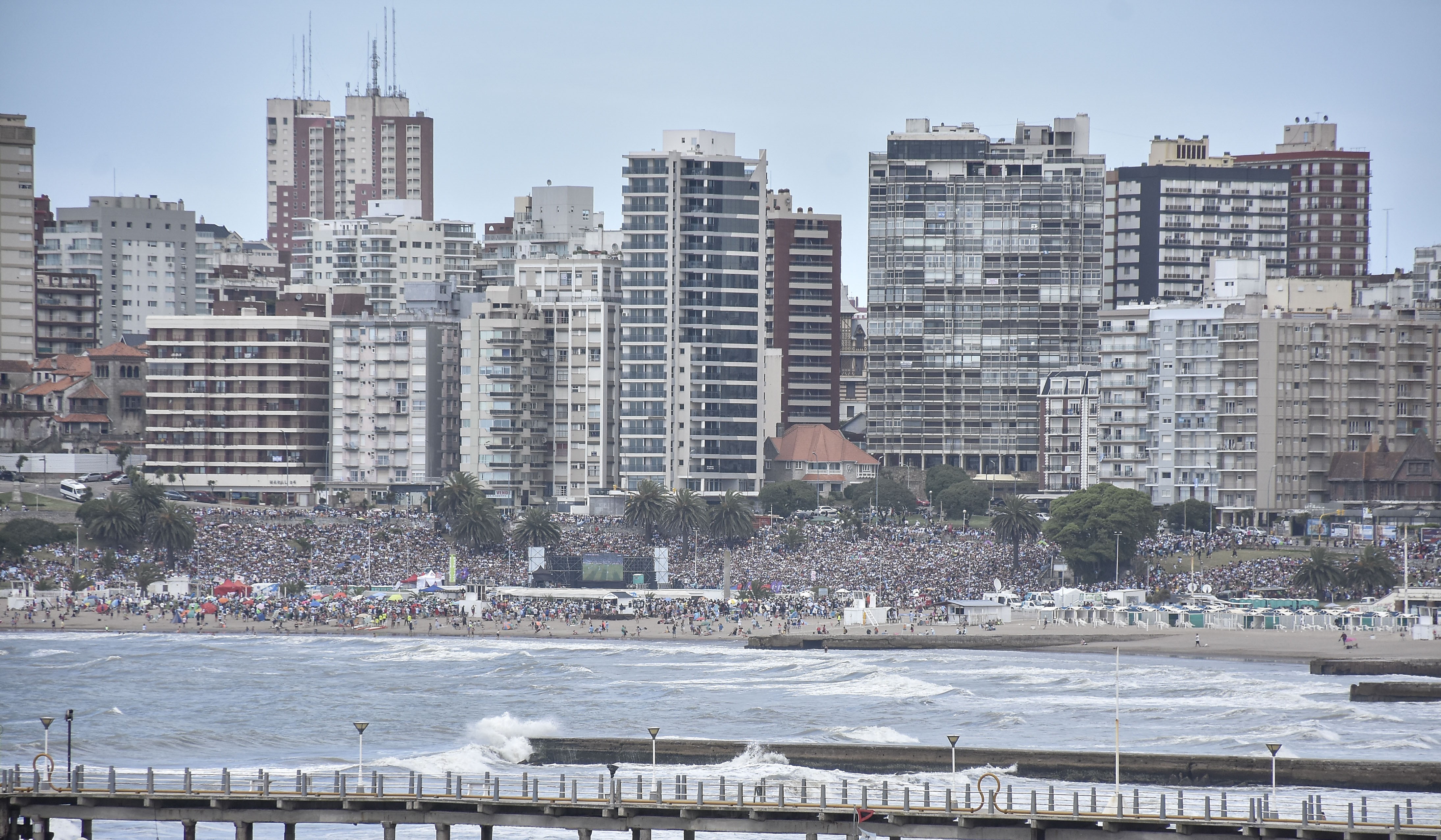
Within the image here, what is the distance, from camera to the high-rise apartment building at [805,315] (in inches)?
7298

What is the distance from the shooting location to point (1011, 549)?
131 metres

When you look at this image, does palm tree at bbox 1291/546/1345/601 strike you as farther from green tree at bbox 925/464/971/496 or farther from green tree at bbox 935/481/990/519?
green tree at bbox 925/464/971/496

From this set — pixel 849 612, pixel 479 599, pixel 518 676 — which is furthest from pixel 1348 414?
pixel 518 676

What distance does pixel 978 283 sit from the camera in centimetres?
17700

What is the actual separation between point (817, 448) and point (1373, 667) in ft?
266

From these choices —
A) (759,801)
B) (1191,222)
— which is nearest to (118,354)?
(1191,222)

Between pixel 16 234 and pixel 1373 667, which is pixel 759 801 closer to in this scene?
pixel 1373 667

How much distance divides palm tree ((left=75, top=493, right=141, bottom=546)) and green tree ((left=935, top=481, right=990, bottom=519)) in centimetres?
6232

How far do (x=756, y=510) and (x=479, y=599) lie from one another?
140 feet

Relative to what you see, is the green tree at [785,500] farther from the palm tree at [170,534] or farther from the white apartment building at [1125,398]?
the palm tree at [170,534]

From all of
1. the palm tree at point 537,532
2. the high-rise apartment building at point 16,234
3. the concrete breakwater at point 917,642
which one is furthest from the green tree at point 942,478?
the high-rise apartment building at point 16,234

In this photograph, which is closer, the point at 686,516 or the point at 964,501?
the point at 686,516

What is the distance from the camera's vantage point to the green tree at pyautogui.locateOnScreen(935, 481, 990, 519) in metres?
156

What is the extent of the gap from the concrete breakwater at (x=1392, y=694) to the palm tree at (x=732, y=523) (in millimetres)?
55695
